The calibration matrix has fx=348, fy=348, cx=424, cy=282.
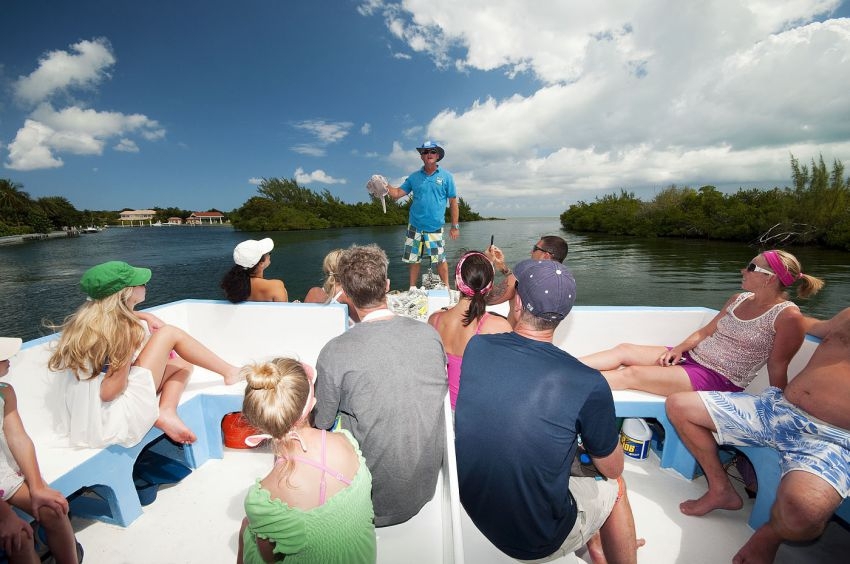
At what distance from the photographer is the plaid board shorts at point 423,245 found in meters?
3.86

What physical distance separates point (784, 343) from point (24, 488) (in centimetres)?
319

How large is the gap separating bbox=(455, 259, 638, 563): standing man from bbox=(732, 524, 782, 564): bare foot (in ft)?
2.35

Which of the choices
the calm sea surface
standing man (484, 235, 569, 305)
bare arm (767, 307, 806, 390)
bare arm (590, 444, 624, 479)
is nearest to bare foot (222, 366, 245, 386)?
standing man (484, 235, 569, 305)

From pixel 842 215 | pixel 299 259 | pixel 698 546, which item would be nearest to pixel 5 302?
pixel 299 259

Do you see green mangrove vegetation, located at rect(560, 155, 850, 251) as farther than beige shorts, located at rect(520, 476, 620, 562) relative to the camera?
Yes

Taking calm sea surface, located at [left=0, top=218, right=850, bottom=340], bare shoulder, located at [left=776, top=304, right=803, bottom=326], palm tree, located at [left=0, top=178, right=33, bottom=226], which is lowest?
calm sea surface, located at [left=0, top=218, right=850, bottom=340]

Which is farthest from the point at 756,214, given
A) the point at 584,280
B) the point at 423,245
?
the point at 423,245

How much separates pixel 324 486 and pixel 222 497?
125 cm

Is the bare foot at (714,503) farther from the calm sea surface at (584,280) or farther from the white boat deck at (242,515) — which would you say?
the calm sea surface at (584,280)

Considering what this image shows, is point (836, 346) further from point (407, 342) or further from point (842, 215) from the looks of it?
point (842, 215)

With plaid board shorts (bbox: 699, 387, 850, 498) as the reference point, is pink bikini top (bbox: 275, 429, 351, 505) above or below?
above

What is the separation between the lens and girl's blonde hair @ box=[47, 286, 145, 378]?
1399 millimetres

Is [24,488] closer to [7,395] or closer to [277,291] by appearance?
[7,395]

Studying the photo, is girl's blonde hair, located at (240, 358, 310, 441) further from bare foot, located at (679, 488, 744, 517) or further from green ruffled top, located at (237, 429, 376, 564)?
bare foot, located at (679, 488, 744, 517)
